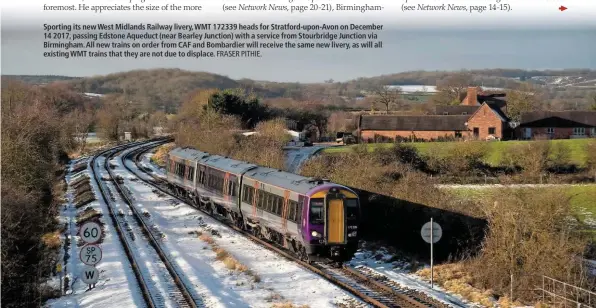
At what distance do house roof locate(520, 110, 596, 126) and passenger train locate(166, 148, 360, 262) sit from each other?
50649mm

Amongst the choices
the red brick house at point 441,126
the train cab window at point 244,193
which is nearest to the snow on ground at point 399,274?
the train cab window at point 244,193

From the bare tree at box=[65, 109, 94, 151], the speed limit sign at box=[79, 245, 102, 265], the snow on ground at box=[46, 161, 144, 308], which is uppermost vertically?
the bare tree at box=[65, 109, 94, 151]

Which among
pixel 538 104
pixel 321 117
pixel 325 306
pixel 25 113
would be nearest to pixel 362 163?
pixel 325 306

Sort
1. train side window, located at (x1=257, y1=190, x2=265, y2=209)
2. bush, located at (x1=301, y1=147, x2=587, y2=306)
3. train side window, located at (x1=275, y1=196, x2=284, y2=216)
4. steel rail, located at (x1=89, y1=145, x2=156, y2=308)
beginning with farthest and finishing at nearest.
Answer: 1. train side window, located at (x1=257, y1=190, x2=265, y2=209)
2. train side window, located at (x1=275, y1=196, x2=284, y2=216)
3. steel rail, located at (x1=89, y1=145, x2=156, y2=308)
4. bush, located at (x1=301, y1=147, x2=587, y2=306)

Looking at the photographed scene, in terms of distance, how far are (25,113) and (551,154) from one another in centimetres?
3361

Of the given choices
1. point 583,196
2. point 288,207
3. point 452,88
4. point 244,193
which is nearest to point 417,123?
point 583,196

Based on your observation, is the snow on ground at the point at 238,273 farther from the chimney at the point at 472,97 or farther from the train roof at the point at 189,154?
the chimney at the point at 472,97

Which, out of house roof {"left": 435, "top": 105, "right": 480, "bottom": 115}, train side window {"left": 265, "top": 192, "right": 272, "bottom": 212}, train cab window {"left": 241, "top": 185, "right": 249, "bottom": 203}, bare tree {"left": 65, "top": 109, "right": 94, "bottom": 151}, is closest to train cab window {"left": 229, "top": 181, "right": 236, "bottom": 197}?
train cab window {"left": 241, "top": 185, "right": 249, "bottom": 203}

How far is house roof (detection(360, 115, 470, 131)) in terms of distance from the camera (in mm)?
69625

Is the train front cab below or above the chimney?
below

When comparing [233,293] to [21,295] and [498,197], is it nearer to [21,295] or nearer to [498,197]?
[21,295]

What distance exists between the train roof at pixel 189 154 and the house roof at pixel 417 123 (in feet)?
121

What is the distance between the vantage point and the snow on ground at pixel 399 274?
1602cm

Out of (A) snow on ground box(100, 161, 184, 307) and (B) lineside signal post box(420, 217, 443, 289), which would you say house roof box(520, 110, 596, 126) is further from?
(B) lineside signal post box(420, 217, 443, 289)
